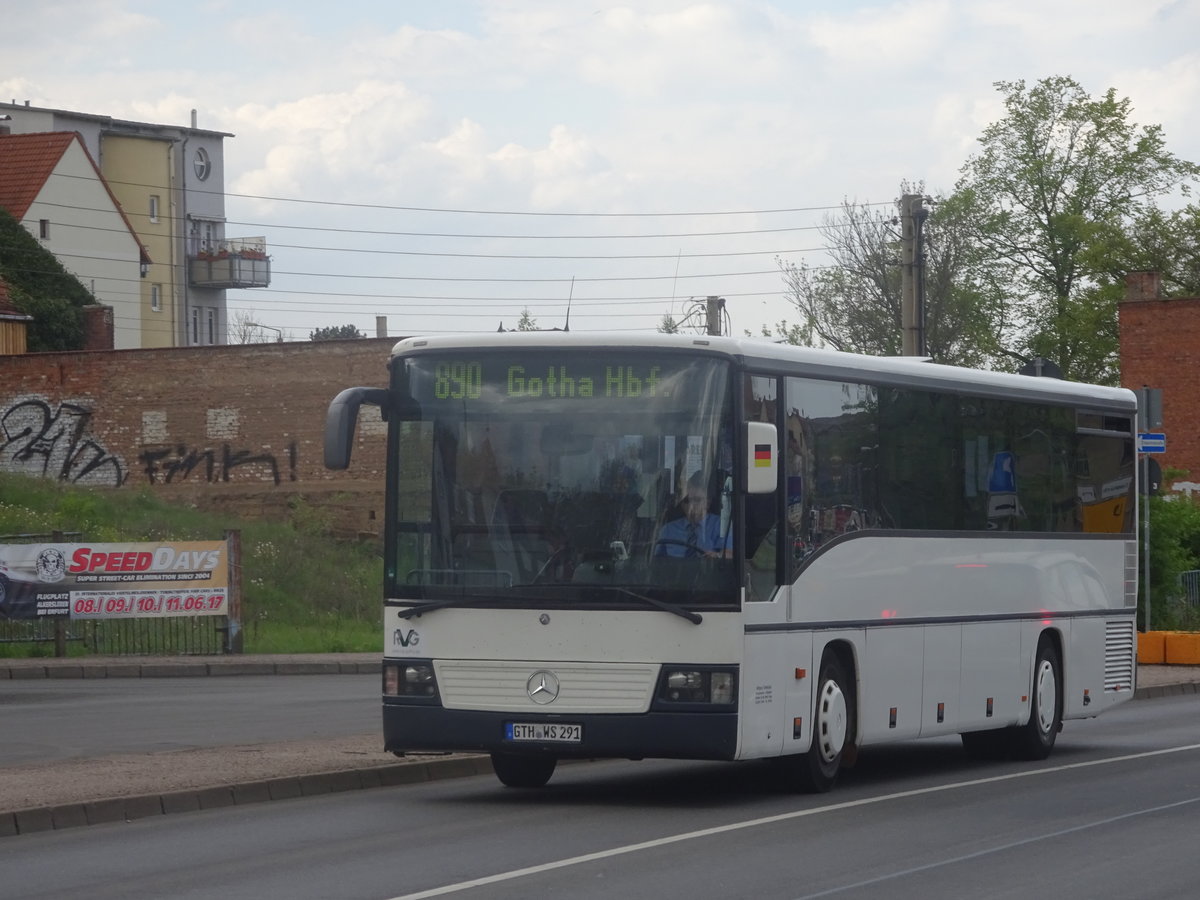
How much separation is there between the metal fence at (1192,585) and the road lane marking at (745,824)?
1960 cm

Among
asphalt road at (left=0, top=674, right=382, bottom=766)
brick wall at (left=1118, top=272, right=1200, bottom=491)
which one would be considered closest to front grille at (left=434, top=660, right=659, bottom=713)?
asphalt road at (left=0, top=674, right=382, bottom=766)

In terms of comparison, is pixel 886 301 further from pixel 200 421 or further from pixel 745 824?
pixel 745 824

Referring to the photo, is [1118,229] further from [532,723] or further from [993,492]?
[532,723]

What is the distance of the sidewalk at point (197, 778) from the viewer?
492 inches

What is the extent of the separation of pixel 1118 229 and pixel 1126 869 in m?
63.8

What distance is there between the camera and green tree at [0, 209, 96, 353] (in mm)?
65750

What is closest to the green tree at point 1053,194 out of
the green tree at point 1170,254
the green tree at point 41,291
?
the green tree at point 1170,254

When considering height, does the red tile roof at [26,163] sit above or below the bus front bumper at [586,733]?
above

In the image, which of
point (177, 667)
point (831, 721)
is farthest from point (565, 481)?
point (177, 667)

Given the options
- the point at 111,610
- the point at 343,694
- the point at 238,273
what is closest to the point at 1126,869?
the point at 343,694

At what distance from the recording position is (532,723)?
12.9 m

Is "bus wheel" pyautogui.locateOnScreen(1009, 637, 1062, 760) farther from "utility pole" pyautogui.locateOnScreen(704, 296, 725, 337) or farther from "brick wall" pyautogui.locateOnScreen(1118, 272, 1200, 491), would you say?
"brick wall" pyautogui.locateOnScreen(1118, 272, 1200, 491)

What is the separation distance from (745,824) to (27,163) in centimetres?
7414

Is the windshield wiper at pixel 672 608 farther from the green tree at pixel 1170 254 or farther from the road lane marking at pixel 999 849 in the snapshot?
the green tree at pixel 1170 254
